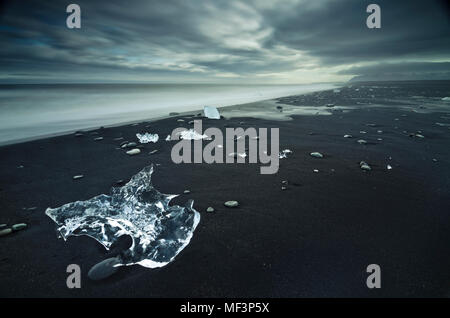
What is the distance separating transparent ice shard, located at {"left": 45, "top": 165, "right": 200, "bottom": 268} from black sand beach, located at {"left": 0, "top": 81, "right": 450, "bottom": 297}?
0.30 feet

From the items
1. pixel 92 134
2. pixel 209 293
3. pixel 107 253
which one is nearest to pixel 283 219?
pixel 209 293

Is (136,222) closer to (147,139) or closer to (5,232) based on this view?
(5,232)

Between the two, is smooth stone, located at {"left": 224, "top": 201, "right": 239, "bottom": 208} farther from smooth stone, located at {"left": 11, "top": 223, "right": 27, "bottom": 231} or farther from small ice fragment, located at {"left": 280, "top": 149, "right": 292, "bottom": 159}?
smooth stone, located at {"left": 11, "top": 223, "right": 27, "bottom": 231}

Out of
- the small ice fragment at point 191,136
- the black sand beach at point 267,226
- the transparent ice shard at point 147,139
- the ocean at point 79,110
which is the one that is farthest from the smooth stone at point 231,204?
the ocean at point 79,110

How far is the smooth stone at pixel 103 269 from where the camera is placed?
5.26 ft

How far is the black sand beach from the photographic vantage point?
154 centimetres

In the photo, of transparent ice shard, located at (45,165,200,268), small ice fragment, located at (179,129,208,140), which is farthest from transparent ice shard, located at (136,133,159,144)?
transparent ice shard, located at (45,165,200,268)

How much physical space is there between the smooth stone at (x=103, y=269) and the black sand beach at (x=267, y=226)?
0.16 feet

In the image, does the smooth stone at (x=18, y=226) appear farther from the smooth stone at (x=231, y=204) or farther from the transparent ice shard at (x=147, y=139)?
the transparent ice shard at (x=147, y=139)

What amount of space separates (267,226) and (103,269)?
138 centimetres

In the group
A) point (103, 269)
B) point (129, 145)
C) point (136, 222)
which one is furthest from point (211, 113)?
point (103, 269)

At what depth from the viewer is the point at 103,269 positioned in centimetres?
165

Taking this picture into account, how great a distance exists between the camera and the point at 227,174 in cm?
328

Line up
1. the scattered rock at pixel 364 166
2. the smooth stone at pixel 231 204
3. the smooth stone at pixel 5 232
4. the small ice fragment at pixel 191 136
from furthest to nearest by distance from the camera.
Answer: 1. the small ice fragment at pixel 191 136
2. the scattered rock at pixel 364 166
3. the smooth stone at pixel 231 204
4. the smooth stone at pixel 5 232
